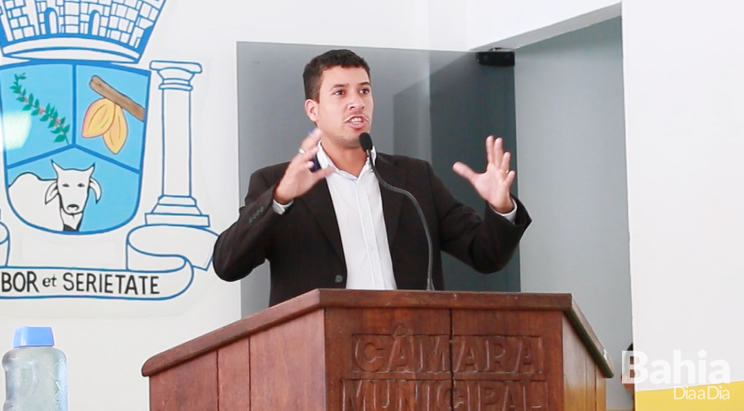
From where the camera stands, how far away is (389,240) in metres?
2.91

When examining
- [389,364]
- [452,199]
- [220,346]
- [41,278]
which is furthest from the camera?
[41,278]

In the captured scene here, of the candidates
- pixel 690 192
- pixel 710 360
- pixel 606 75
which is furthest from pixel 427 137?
pixel 710 360

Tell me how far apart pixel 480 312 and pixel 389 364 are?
17 cm

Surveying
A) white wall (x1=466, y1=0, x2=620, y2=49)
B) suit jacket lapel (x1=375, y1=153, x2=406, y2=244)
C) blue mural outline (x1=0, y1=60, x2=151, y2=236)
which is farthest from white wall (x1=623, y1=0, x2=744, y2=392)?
blue mural outline (x1=0, y1=60, x2=151, y2=236)

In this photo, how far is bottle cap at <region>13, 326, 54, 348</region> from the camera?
176 cm

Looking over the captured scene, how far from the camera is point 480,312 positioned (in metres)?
1.73

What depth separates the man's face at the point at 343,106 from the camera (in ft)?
9.91

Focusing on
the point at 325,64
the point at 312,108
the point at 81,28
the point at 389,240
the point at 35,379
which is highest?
the point at 81,28

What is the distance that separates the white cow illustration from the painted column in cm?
27

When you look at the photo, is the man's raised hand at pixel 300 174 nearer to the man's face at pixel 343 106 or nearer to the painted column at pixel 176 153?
the man's face at pixel 343 106

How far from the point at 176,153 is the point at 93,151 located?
11.7 inches

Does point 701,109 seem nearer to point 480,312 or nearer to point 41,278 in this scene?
point 480,312

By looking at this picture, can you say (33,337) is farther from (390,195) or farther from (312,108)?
(312,108)

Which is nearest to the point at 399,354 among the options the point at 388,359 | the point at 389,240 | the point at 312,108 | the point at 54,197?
the point at 388,359
